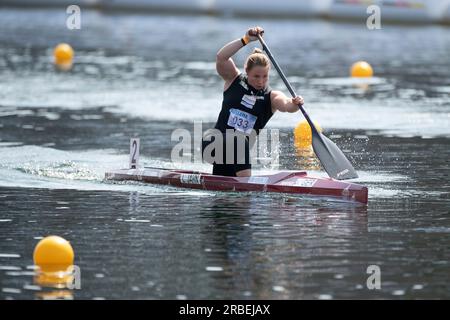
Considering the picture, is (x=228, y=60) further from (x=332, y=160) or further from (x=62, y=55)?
(x=62, y=55)

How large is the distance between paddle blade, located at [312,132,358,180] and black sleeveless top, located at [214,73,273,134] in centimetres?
66

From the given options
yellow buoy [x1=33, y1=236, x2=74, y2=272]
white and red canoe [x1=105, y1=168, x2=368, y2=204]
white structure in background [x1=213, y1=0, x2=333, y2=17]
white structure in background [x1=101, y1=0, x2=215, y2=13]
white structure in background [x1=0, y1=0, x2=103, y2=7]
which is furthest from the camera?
white structure in background [x1=0, y1=0, x2=103, y2=7]

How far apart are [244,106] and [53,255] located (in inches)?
170

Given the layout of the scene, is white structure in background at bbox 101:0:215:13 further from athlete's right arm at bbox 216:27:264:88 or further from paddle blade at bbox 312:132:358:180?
paddle blade at bbox 312:132:358:180

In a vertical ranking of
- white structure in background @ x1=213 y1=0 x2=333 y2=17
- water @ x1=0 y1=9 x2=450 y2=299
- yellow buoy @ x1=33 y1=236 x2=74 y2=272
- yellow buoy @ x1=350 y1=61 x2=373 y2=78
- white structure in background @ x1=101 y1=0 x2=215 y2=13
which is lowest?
yellow buoy @ x1=33 y1=236 x2=74 y2=272

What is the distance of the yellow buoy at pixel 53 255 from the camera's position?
9.85 metres

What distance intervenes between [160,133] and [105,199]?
5348 millimetres

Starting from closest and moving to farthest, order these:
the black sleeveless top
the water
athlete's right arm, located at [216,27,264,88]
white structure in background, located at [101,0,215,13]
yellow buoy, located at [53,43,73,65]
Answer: the water → athlete's right arm, located at [216,27,264,88] → the black sleeveless top → yellow buoy, located at [53,43,73,65] → white structure in background, located at [101,0,215,13]

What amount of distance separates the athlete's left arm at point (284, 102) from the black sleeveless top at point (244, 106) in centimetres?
11

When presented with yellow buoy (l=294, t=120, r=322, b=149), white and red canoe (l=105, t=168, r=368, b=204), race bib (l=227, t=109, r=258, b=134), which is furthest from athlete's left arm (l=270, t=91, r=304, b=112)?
yellow buoy (l=294, t=120, r=322, b=149)

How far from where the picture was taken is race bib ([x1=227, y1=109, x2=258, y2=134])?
44.9ft

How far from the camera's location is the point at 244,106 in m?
13.6

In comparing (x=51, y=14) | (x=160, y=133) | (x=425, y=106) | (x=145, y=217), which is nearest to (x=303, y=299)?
(x=145, y=217)
